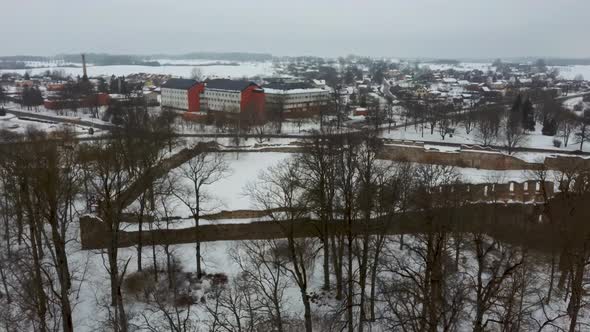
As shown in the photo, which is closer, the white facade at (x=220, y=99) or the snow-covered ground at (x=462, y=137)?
the snow-covered ground at (x=462, y=137)

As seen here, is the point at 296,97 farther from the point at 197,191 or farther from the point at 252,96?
the point at 197,191

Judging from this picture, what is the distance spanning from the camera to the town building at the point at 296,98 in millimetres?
56219

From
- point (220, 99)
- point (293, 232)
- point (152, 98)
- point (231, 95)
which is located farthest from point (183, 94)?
point (293, 232)

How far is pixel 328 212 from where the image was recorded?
571 inches

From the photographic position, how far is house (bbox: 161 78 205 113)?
5788 centimetres

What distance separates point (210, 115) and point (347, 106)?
18.8 meters

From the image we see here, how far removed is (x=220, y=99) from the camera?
5659 cm

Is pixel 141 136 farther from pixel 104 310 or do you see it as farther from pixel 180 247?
pixel 104 310

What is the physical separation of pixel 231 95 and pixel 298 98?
943 cm

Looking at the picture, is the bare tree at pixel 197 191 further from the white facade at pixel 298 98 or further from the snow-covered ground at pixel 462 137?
the white facade at pixel 298 98

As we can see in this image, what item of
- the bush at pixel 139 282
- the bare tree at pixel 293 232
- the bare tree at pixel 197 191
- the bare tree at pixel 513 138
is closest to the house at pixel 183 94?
the bare tree at pixel 197 191

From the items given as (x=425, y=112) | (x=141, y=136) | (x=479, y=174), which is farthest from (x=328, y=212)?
(x=425, y=112)

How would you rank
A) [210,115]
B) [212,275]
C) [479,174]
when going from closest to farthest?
[212,275] < [479,174] < [210,115]

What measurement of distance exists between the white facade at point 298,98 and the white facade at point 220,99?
4094 millimetres
